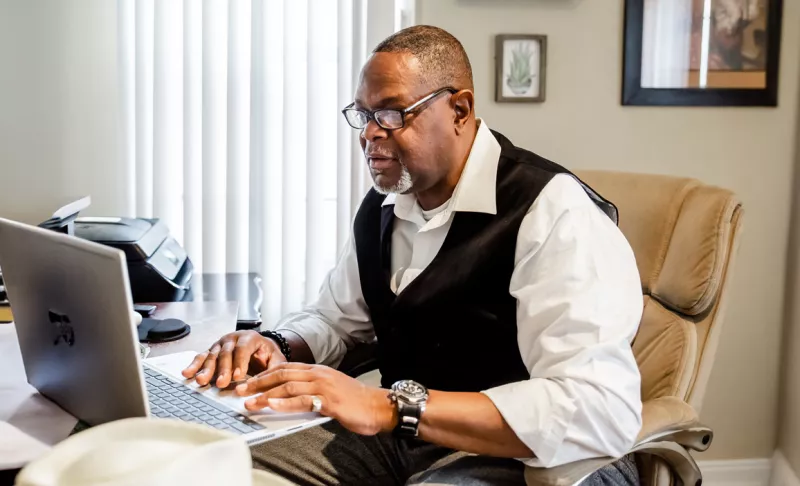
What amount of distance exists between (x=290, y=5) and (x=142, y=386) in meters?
1.64

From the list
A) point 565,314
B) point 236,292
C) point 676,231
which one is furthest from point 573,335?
point 236,292

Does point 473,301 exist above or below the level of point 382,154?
below

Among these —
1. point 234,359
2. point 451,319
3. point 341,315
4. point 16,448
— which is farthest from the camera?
point 341,315

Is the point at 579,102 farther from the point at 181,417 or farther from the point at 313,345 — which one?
the point at 181,417

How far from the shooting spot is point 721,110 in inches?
93.0

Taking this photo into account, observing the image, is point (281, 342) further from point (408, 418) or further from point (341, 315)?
point (408, 418)

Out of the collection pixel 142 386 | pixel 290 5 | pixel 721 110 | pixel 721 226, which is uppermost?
Answer: pixel 290 5

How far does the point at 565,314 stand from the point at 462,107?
46 cm

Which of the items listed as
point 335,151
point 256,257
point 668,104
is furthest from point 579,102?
point 256,257

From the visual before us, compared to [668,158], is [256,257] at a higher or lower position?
lower

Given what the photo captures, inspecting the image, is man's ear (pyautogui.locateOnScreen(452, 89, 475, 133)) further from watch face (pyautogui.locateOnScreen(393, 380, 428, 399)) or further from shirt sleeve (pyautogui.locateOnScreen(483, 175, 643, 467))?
watch face (pyautogui.locateOnScreen(393, 380, 428, 399))

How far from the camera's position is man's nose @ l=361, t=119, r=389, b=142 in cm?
146

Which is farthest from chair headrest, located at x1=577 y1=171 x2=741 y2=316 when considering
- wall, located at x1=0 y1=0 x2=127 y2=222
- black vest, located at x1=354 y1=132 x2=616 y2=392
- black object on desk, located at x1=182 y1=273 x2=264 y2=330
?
wall, located at x1=0 y1=0 x2=127 y2=222

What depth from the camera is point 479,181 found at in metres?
1.44
